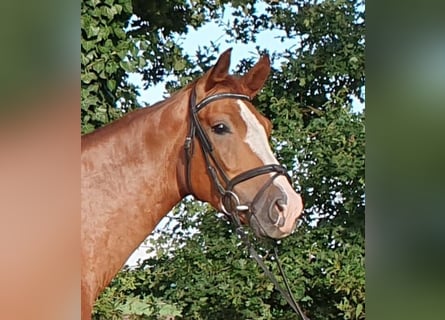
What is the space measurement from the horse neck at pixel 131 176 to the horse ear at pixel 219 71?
0.23 feet

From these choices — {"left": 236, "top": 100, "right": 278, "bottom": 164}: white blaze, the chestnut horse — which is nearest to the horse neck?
the chestnut horse

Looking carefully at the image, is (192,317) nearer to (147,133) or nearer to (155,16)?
(147,133)

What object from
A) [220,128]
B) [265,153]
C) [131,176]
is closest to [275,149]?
[265,153]

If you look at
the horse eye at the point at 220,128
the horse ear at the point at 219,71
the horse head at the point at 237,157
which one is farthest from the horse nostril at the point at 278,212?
the horse ear at the point at 219,71

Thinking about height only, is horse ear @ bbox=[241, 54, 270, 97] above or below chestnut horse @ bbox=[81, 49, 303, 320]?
above

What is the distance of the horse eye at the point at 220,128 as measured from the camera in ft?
4.24

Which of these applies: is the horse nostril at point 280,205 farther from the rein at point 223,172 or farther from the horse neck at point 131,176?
the horse neck at point 131,176

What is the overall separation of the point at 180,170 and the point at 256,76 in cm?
28

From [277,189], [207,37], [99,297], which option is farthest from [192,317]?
[207,37]

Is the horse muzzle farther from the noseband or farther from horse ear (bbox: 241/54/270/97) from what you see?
horse ear (bbox: 241/54/270/97)

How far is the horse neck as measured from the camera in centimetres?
132
